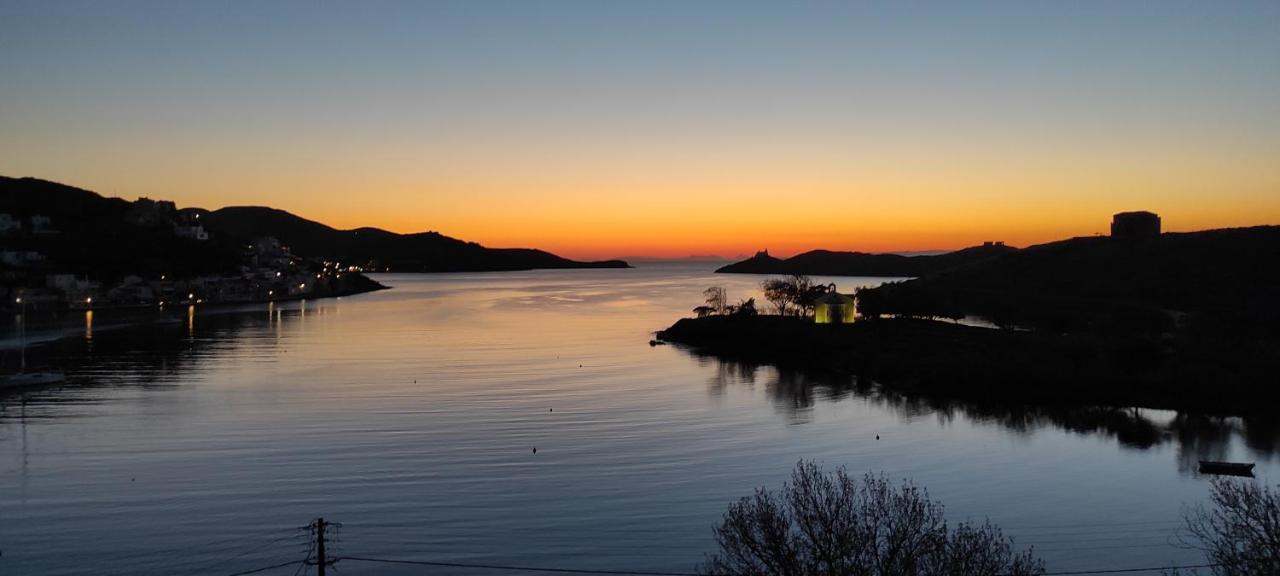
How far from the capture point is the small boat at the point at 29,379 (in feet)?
148

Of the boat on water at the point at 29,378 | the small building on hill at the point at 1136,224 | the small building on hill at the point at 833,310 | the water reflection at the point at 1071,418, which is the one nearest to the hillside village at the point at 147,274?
the boat on water at the point at 29,378

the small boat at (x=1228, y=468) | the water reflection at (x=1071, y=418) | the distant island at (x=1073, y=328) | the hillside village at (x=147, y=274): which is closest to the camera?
the small boat at (x=1228, y=468)

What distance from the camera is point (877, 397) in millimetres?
46500

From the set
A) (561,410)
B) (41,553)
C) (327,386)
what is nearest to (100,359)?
(327,386)

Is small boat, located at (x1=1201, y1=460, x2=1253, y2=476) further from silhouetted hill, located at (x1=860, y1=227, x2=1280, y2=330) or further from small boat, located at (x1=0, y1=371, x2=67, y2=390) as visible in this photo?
small boat, located at (x1=0, y1=371, x2=67, y2=390)

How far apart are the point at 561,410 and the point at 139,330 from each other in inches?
2337

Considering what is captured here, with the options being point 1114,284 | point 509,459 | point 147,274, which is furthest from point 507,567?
point 147,274

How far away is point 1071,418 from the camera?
40.4m

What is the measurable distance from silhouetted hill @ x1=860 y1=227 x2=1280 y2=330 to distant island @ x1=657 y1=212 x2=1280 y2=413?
7.7 inches

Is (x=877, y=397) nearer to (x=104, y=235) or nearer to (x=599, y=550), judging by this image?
(x=599, y=550)

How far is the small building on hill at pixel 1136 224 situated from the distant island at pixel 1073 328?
0.19 m

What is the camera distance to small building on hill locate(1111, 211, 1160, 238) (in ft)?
Answer: 371

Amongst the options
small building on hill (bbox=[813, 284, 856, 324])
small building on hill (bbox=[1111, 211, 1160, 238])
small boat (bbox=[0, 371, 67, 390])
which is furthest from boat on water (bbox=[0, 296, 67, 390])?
small building on hill (bbox=[1111, 211, 1160, 238])

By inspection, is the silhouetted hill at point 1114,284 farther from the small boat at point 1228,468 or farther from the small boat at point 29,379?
the small boat at point 29,379
